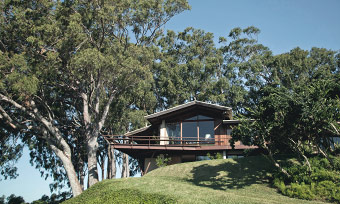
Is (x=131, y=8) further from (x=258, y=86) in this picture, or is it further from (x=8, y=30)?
(x=258, y=86)

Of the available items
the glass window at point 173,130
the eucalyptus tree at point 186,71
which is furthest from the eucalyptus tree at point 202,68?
the glass window at point 173,130

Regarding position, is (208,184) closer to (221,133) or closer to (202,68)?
(221,133)

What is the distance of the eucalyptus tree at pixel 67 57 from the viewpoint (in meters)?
25.3

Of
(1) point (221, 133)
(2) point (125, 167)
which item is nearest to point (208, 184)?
(1) point (221, 133)

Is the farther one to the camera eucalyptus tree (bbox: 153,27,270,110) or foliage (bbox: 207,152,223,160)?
eucalyptus tree (bbox: 153,27,270,110)

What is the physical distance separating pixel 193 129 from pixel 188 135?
27.7 inches

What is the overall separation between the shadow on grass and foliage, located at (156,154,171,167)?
160 inches

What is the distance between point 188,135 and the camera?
2781 cm

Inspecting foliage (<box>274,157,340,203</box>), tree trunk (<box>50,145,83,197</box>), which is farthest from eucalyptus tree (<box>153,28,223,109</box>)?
foliage (<box>274,157,340,203</box>)

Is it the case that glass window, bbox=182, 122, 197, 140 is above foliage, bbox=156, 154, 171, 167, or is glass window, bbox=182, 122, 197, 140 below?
above

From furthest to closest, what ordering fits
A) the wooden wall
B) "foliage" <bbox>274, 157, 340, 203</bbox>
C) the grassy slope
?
the wooden wall < "foliage" <bbox>274, 157, 340, 203</bbox> < the grassy slope

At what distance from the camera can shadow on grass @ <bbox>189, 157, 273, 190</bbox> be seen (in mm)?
18953

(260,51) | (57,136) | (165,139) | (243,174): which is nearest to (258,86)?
(260,51)

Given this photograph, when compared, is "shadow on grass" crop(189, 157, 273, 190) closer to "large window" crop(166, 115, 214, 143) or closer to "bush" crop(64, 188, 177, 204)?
"bush" crop(64, 188, 177, 204)
